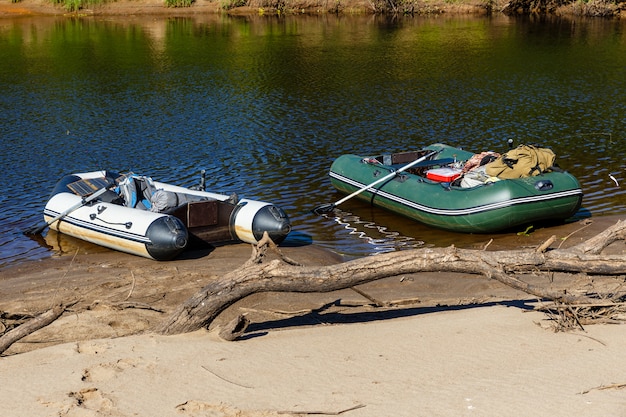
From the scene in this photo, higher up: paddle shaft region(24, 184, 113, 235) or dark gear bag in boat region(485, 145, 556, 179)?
dark gear bag in boat region(485, 145, 556, 179)

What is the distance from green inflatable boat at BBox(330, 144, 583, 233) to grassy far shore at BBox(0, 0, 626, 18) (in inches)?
1323

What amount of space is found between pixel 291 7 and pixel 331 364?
147 feet

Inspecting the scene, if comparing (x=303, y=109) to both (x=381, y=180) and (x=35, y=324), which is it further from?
(x=35, y=324)

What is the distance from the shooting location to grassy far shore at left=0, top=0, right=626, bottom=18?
152 feet

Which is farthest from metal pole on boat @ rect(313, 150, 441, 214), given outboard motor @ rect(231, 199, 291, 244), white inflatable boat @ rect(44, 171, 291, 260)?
outboard motor @ rect(231, 199, 291, 244)

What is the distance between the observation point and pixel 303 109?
2384 centimetres

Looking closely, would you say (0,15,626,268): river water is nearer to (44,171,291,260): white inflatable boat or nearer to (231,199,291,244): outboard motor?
Answer: (44,171,291,260): white inflatable boat

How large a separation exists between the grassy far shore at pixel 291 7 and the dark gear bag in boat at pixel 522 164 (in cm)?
3409

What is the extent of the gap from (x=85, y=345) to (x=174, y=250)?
181 inches

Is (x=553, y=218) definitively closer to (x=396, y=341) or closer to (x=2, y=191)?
(x=396, y=341)

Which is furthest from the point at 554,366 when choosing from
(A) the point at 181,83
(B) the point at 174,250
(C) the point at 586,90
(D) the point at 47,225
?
(A) the point at 181,83

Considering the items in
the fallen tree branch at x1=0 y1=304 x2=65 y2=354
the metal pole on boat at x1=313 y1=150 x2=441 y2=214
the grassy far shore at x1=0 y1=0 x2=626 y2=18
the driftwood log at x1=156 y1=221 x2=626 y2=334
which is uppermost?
the grassy far shore at x1=0 y1=0 x2=626 y2=18

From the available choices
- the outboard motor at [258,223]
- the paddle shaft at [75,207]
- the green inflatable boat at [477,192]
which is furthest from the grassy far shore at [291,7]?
the outboard motor at [258,223]

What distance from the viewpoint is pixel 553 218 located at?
13.2 m
